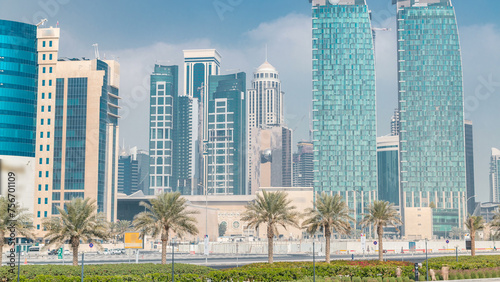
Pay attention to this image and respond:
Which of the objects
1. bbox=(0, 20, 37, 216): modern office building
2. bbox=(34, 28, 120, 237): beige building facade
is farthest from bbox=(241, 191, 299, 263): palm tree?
bbox=(34, 28, 120, 237): beige building facade

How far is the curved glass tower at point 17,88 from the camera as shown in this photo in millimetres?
170125

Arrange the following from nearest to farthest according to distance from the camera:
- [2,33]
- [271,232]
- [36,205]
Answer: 1. [271,232]
2. [2,33]
3. [36,205]

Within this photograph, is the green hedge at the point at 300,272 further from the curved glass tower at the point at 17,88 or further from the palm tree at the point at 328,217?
the curved glass tower at the point at 17,88

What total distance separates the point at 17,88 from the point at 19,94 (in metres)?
1.79

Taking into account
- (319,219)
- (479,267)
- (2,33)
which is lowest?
(479,267)

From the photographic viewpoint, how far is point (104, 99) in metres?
199

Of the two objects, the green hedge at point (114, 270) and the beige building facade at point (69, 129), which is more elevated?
the beige building facade at point (69, 129)

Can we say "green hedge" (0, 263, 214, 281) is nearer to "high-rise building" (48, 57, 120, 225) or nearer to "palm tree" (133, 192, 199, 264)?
"palm tree" (133, 192, 199, 264)

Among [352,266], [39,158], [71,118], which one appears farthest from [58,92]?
[352,266]

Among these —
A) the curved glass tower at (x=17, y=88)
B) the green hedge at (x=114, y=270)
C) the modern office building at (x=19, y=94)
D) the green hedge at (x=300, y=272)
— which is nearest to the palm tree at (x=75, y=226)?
the green hedge at (x=114, y=270)

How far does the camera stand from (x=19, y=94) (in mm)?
173500

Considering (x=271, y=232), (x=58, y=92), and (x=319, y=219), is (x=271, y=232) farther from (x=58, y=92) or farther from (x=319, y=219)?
(x=58, y=92)

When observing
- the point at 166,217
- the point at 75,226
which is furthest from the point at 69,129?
the point at 75,226

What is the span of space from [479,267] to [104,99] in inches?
6088
